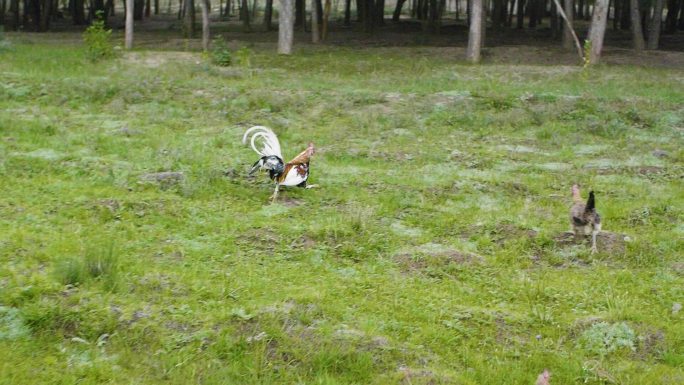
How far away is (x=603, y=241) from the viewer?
9.20m

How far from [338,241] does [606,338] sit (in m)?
3.15

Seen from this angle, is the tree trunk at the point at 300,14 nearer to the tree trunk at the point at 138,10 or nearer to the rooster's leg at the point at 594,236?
the tree trunk at the point at 138,10

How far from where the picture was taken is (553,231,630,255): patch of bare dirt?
355 inches

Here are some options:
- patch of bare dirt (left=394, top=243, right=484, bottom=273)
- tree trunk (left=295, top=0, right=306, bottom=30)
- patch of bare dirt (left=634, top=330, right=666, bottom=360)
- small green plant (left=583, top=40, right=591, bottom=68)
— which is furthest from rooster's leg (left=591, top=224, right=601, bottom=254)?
tree trunk (left=295, top=0, right=306, bottom=30)

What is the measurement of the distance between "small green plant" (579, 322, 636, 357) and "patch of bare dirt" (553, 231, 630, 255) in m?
2.16

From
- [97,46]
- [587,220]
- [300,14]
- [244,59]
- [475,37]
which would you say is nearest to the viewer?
[587,220]

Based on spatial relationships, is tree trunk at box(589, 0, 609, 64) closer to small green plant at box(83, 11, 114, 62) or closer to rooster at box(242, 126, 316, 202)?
small green plant at box(83, 11, 114, 62)

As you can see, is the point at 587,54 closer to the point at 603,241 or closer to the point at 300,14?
the point at 603,241

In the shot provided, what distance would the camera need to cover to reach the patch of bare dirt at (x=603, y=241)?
29.6ft

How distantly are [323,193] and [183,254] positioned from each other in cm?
308

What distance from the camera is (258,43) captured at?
28578 mm

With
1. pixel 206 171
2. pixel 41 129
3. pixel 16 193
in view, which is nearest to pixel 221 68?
pixel 41 129

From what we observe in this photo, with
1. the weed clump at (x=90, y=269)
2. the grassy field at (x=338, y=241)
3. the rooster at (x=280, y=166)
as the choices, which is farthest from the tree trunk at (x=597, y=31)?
the weed clump at (x=90, y=269)

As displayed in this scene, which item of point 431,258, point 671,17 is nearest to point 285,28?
point 431,258
